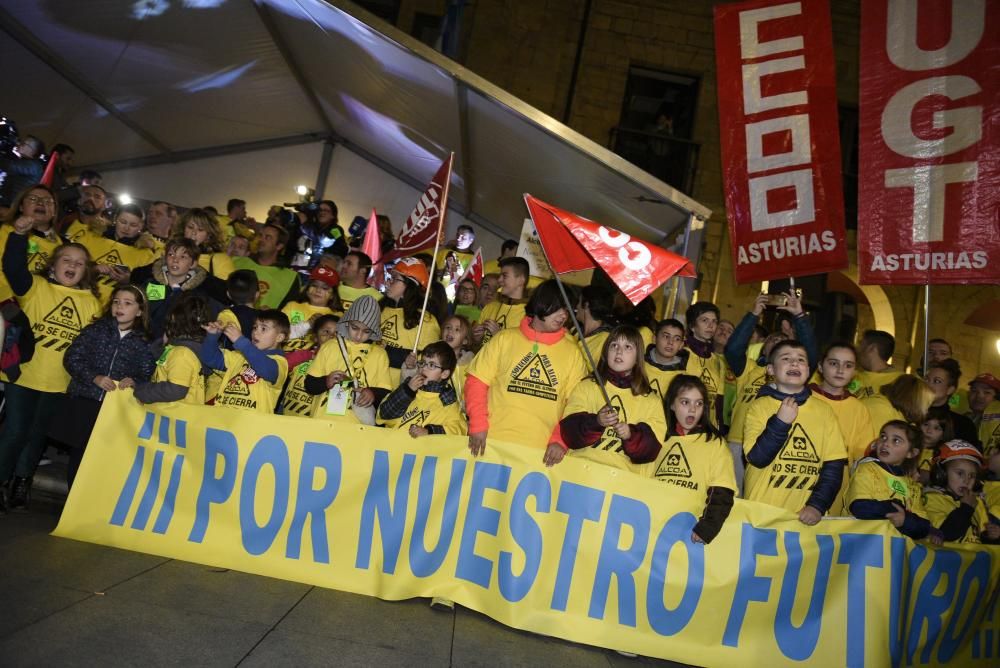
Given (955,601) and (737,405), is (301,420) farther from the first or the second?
(955,601)

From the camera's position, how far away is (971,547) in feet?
15.4

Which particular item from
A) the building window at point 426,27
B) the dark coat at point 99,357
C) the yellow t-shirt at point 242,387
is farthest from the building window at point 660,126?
the dark coat at point 99,357

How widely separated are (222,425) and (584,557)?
7.32 ft

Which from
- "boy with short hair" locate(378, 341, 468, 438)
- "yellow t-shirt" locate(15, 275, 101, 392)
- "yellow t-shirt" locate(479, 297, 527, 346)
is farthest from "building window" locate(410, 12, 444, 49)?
"boy with short hair" locate(378, 341, 468, 438)

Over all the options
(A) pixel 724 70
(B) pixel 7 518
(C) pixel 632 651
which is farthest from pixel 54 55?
(C) pixel 632 651

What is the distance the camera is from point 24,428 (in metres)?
4.80

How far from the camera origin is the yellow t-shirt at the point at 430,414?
5012mm

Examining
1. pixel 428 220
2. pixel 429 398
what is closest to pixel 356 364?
pixel 429 398

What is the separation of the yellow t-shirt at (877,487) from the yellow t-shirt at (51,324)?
4899mm

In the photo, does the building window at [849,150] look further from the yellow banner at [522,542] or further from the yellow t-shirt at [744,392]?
the yellow banner at [522,542]

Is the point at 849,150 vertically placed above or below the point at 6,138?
above

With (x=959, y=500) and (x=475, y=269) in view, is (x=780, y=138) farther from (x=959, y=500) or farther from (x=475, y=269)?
(x=475, y=269)

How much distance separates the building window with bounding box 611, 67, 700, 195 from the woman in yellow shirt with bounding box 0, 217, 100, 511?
1055 centimetres

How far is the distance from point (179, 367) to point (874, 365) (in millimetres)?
5113
